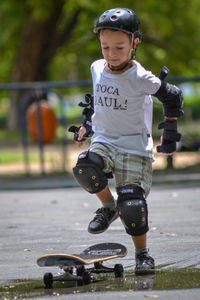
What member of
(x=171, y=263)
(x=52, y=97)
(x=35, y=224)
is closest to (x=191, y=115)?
(x=52, y=97)

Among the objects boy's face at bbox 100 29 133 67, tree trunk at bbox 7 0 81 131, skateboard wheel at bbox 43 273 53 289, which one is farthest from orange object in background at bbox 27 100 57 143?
tree trunk at bbox 7 0 81 131

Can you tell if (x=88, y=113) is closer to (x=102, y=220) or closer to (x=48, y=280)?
(x=102, y=220)

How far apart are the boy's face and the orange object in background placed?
879cm

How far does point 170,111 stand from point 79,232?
7.27 ft

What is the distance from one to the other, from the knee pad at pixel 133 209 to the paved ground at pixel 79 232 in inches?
15.9

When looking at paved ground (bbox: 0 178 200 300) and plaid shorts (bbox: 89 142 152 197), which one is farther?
paved ground (bbox: 0 178 200 300)

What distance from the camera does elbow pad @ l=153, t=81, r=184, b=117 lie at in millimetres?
5234

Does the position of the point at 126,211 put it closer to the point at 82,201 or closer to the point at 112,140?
A: the point at 112,140

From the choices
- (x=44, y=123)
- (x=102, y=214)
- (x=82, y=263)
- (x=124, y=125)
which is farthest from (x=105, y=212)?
(x=44, y=123)

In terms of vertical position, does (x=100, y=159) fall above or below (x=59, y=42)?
below

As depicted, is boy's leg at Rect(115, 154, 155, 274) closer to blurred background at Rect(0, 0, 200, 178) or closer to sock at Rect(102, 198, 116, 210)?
sock at Rect(102, 198, 116, 210)

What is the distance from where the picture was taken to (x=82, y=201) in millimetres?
10352

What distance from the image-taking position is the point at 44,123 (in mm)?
14398

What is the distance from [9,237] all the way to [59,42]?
20.2 meters
